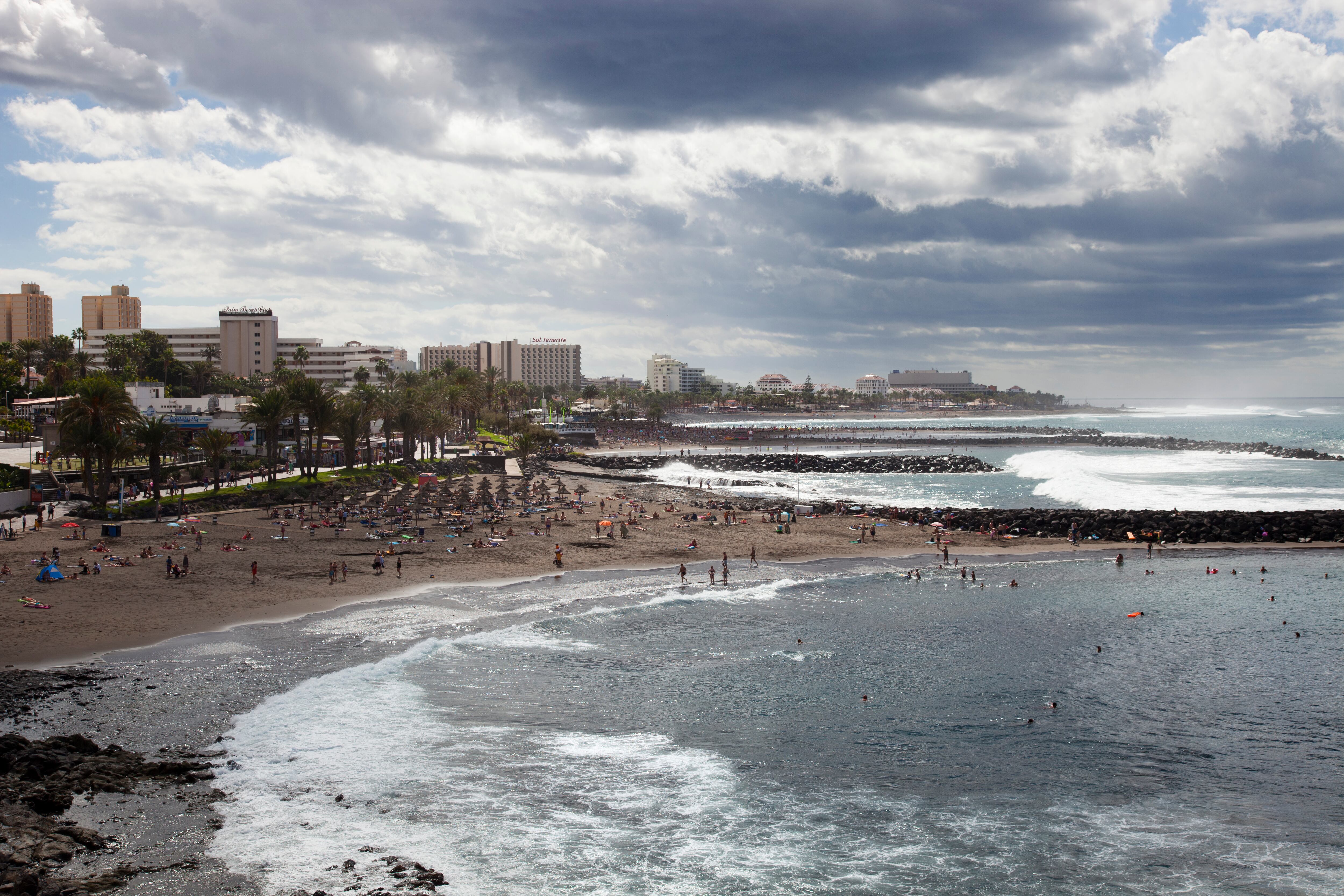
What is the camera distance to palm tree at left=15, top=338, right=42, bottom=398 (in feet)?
286

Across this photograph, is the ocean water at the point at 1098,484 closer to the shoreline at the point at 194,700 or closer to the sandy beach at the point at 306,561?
the sandy beach at the point at 306,561

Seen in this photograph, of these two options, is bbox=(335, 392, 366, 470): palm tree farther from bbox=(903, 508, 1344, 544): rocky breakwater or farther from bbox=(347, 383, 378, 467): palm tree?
bbox=(903, 508, 1344, 544): rocky breakwater

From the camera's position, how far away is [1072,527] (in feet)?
151

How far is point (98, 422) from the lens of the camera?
43406 mm

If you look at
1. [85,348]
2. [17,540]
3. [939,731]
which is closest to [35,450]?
[17,540]

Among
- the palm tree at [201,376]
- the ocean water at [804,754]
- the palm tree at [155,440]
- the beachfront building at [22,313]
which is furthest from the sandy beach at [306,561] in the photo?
the beachfront building at [22,313]

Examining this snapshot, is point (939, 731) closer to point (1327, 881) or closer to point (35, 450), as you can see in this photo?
point (1327, 881)

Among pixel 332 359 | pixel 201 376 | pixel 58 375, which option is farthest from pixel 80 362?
pixel 332 359

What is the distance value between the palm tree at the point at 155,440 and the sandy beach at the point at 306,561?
15.5 ft

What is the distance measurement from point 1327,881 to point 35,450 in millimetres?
71471

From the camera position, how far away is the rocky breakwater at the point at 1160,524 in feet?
148

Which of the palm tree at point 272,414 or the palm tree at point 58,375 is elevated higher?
the palm tree at point 58,375

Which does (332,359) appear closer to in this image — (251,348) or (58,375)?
(251,348)

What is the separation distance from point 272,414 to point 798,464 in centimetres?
6090
